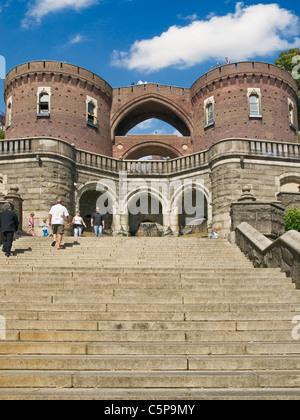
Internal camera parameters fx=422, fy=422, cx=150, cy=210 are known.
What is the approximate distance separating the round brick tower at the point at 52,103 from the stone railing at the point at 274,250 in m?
18.6

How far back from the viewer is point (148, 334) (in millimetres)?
5582

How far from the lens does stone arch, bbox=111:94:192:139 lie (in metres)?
31.4

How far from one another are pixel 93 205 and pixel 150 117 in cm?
1072

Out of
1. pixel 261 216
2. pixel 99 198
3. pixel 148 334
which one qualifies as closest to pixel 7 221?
pixel 148 334

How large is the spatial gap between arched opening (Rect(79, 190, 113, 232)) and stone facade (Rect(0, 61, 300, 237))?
70 millimetres

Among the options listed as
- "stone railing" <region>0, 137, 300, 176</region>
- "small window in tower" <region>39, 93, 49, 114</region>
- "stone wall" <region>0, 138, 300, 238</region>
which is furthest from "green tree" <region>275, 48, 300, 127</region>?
"small window in tower" <region>39, 93, 49, 114</region>

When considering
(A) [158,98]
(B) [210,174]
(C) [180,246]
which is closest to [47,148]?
(B) [210,174]

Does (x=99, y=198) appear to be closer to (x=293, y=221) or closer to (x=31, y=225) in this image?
(x=31, y=225)

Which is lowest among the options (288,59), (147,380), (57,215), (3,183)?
(147,380)

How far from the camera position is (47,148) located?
20266 mm

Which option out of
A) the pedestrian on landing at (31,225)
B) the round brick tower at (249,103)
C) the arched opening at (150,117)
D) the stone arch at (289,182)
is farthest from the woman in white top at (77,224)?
the arched opening at (150,117)

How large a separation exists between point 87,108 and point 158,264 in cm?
2101

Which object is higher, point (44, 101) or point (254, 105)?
point (44, 101)
